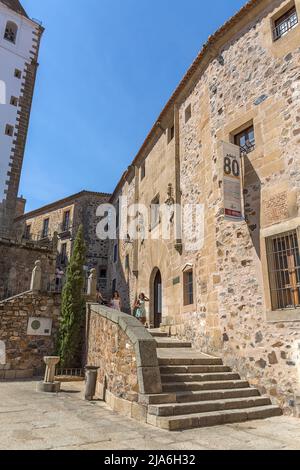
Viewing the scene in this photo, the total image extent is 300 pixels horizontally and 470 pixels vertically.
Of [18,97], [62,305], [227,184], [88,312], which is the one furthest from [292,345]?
[18,97]

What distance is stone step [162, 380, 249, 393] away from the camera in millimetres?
6043

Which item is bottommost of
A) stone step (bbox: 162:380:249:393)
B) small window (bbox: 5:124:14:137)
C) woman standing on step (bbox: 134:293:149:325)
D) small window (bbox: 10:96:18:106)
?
stone step (bbox: 162:380:249:393)

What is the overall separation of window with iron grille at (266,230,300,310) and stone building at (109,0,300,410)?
0.02 m

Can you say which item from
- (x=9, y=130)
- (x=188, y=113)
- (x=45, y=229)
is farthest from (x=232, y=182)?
(x=45, y=229)

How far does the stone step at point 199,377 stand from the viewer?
21.0ft

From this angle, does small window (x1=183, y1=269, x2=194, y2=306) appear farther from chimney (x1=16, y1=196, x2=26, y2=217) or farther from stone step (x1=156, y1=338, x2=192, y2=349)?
chimney (x1=16, y1=196, x2=26, y2=217)

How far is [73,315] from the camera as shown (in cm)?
1112

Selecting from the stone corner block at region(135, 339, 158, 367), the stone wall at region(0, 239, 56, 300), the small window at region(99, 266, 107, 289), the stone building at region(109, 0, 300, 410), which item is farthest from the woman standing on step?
the small window at region(99, 266, 107, 289)

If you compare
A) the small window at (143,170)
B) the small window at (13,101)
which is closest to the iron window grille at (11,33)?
the small window at (13,101)

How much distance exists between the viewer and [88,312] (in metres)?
10.8

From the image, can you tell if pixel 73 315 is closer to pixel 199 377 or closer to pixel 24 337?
pixel 24 337

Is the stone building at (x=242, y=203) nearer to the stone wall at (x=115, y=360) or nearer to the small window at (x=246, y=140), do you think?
the small window at (x=246, y=140)

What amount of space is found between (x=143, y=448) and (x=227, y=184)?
5.41 m

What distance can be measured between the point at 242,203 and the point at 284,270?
1710 mm
